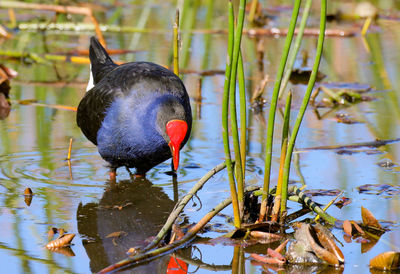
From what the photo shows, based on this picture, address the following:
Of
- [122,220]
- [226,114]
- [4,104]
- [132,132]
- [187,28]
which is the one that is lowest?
[122,220]

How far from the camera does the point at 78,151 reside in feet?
14.8

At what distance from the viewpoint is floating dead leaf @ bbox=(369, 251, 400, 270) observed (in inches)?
105

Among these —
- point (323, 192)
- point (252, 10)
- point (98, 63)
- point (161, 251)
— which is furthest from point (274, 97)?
point (252, 10)

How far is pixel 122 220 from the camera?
3418 mm

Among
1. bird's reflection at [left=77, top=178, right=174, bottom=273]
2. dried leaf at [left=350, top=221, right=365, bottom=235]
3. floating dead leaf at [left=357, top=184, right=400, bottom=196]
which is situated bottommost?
bird's reflection at [left=77, top=178, right=174, bottom=273]

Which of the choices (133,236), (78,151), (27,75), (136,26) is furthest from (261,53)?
(133,236)

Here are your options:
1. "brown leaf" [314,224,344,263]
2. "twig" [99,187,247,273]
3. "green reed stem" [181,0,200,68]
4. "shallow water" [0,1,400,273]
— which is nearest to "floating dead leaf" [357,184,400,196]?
"shallow water" [0,1,400,273]

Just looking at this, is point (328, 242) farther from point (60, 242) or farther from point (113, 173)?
point (113, 173)

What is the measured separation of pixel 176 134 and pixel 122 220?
0.51 m

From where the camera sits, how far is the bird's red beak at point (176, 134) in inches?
138

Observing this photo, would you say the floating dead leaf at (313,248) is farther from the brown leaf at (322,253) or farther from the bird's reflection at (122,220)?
the bird's reflection at (122,220)

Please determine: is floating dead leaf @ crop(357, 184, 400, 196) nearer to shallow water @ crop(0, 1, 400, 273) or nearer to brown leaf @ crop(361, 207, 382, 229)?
shallow water @ crop(0, 1, 400, 273)

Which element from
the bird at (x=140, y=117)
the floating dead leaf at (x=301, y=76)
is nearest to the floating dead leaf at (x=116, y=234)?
the bird at (x=140, y=117)

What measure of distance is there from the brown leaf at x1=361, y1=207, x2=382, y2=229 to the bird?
0.96m
